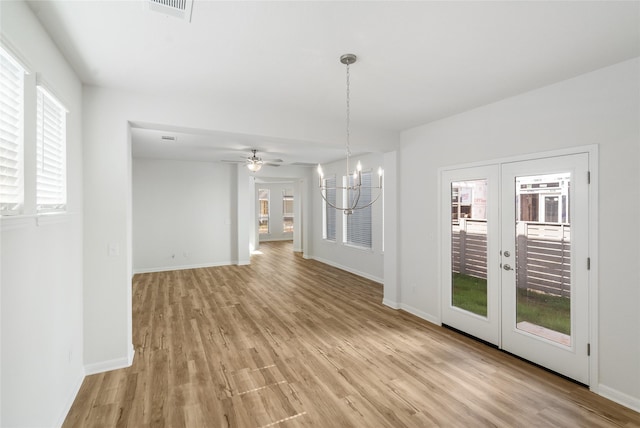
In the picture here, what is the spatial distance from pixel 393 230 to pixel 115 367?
3.91 m

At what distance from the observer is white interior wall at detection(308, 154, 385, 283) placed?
657 centimetres

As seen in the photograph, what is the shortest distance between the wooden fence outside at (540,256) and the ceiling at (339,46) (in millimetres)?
1429

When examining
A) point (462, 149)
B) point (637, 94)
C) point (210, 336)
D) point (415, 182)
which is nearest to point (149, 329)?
point (210, 336)

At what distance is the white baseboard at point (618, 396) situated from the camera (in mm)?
2436

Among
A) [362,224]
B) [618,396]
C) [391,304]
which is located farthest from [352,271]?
[618,396]

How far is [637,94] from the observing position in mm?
2434

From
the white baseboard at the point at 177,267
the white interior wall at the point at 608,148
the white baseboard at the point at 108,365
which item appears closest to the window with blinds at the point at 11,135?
the white baseboard at the point at 108,365

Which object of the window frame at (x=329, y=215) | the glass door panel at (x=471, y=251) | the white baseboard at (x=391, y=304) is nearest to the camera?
the glass door panel at (x=471, y=251)

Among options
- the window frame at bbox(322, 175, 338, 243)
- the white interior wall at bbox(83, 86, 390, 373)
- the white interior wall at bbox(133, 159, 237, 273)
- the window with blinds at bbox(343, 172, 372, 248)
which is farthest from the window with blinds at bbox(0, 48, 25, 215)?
the window frame at bbox(322, 175, 338, 243)

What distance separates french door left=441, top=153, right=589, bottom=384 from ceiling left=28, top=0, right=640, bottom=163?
93cm

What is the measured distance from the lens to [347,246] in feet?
25.0

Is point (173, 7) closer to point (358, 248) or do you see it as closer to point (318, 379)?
point (318, 379)

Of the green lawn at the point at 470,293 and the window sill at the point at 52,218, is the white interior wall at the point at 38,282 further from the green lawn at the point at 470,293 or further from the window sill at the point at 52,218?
the green lawn at the point at 470,293

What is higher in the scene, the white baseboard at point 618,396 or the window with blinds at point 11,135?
the window with blinds at point 11,135
